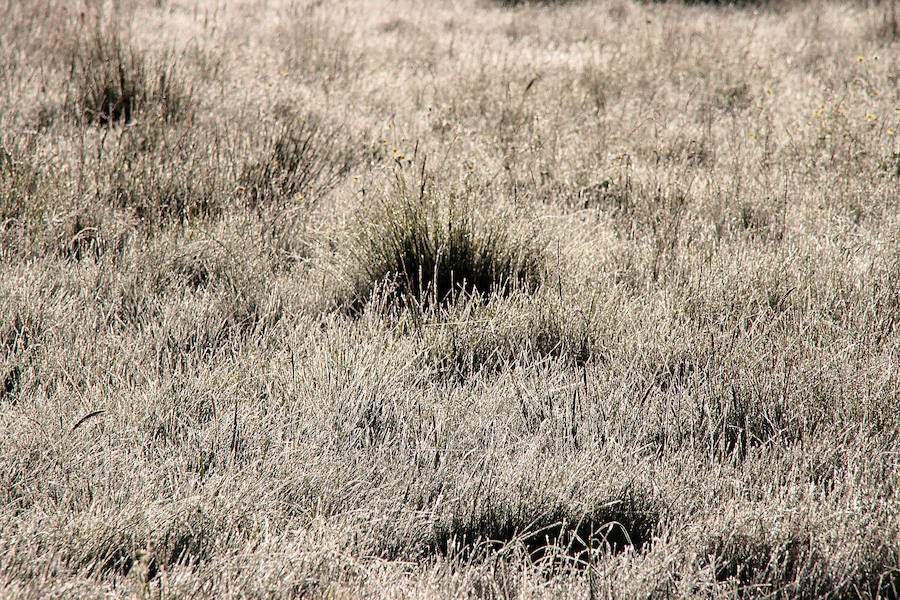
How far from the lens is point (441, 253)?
2.80 meters

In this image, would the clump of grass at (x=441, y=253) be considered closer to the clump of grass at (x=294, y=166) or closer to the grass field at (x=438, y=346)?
the grass field at (x=438, y=346)

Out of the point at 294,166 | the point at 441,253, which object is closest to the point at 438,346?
the point at 441,253

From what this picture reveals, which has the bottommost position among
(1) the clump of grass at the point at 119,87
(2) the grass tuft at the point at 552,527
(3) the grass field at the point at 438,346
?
(2) the grass tuft at the point at 552,527

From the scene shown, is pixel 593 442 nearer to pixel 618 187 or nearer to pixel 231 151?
pixel 618 187

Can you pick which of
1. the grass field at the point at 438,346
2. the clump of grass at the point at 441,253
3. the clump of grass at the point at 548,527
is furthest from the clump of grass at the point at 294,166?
the clump of grass at the point at 548,527

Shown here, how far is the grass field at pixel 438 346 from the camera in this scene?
63.0 inches

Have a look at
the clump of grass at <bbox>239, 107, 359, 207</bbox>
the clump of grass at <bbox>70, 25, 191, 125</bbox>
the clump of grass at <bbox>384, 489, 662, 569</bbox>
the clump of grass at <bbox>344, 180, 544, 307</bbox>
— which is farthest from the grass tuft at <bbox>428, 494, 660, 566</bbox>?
the clump of grass at <bbox>70, 25, 191, 125</bbox>

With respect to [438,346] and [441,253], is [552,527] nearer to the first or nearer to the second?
[438,346]

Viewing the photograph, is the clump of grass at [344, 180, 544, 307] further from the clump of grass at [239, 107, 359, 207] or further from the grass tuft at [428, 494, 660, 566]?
the grass tuft at [428, 494, 660, 566]

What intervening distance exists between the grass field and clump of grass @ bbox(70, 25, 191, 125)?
28 millimetres

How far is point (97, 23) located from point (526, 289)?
3733mm

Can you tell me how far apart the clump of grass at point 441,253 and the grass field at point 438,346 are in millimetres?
15

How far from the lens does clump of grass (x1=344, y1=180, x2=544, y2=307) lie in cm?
281

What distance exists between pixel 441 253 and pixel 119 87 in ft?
9.27
